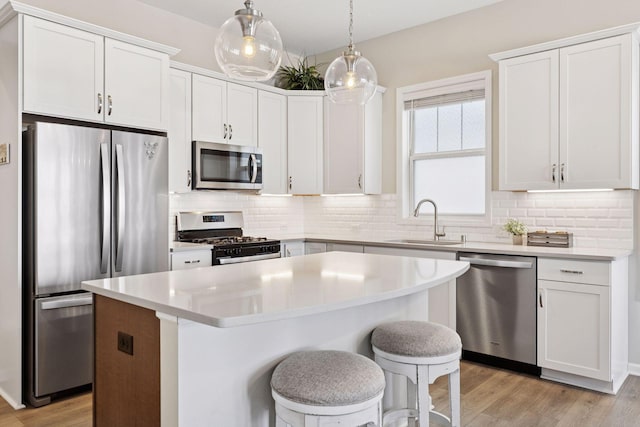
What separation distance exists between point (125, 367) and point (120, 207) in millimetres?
1661

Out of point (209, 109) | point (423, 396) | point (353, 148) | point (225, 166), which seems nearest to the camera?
point (423, 396)

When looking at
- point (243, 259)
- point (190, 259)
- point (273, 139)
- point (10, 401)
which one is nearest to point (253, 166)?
point (273, 139)

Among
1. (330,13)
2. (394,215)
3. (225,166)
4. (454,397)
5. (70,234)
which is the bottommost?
(454,397)

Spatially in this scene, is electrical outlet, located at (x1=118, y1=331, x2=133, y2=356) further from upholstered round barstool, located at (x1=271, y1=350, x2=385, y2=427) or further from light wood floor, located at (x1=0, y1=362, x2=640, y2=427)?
light wood floor, located at (x1=0, y1=362, x2=640, y2=427)

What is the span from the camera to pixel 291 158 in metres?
5.02

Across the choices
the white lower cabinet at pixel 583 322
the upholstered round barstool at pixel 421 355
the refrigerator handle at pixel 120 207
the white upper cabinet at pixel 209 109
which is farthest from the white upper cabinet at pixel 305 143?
the upholstered round barstool at pixel 421 355

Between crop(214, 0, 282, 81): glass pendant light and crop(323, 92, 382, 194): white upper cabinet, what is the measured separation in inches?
109

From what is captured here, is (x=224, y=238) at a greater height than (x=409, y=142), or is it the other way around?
(x=409, y=142)

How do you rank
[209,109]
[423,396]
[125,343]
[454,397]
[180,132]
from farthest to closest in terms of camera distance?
[209,109]
[180,132]
[454,397]
[423,396]
[125,343]

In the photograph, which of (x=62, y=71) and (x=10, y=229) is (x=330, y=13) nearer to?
(x=62, y=71)

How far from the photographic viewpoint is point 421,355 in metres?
2.07

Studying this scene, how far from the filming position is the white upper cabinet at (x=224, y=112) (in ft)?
13.6

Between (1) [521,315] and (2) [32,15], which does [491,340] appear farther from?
(2) [32,15]

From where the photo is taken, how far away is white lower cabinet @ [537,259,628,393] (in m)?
3.09
